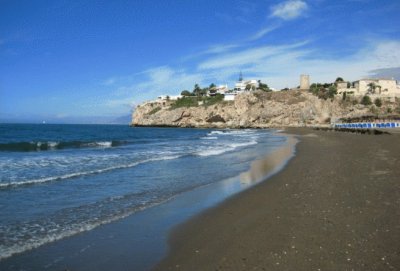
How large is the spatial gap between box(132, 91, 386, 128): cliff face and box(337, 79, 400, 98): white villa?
9252 mm

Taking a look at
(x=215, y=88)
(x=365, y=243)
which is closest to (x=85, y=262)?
(x=365, y=243)

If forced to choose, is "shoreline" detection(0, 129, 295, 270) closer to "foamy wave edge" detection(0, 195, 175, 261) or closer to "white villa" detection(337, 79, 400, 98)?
"foamy wave edge" detection(0, 195, 175, 261)

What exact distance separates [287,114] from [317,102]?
32.5ft

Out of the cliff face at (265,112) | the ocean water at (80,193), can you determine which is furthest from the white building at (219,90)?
the ocean water at (80,193)

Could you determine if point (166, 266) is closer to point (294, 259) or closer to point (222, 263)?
point (222, 263)

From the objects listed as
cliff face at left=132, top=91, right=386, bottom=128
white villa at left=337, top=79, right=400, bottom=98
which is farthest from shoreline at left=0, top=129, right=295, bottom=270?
white villa at left=337, top=79, right=400, bottom=98

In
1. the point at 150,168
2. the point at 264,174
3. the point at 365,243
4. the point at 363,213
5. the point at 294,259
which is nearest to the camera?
the point at 294,259

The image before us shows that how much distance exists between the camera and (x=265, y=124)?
116m

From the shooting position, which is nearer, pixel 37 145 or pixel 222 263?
pixel 222 263

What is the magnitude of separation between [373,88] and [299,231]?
12441 cm

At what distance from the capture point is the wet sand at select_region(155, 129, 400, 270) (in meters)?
5.54

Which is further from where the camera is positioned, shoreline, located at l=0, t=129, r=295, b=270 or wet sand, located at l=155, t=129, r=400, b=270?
shoreline, located at l=0, t=129, r=295, b=270

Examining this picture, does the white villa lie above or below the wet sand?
above

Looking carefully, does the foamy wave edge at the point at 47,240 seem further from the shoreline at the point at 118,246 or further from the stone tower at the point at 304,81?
the stone tower at the point at 304,81
